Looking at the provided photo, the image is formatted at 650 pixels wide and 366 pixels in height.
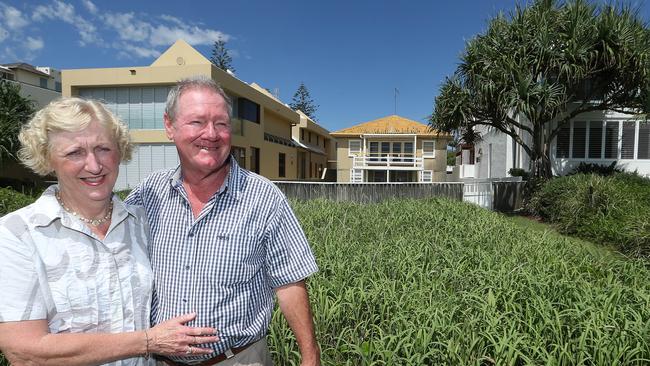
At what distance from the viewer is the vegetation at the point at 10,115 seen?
16812mm

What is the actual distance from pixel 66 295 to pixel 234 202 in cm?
70

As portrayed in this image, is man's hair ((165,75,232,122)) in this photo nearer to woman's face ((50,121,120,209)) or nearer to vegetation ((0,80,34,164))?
woman's face ((50,121,120,209))

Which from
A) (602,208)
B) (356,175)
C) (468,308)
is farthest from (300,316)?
(356,175)

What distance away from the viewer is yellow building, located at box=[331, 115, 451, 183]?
30.9 meters

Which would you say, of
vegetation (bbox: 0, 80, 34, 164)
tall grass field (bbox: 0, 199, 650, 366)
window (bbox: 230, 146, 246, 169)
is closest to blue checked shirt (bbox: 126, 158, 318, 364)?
tall grass field (bbox: 0, 199, 650, 366)

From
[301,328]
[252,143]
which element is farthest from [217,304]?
[252,143]

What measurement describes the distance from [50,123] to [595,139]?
20221mm

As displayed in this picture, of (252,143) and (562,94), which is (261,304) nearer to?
(562,94)

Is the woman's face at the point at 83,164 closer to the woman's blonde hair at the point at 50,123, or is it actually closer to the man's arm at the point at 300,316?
the woman's blonde hair at the point at 50,123

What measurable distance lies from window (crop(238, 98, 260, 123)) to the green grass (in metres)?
18.4

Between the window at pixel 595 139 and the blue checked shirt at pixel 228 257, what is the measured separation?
19.3 m

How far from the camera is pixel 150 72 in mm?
18906

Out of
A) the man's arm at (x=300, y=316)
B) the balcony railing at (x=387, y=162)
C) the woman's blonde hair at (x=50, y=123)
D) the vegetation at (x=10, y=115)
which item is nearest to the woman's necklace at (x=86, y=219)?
the woman's blonde hair at (x=50, y=123)

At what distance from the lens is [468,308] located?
3.30 m
